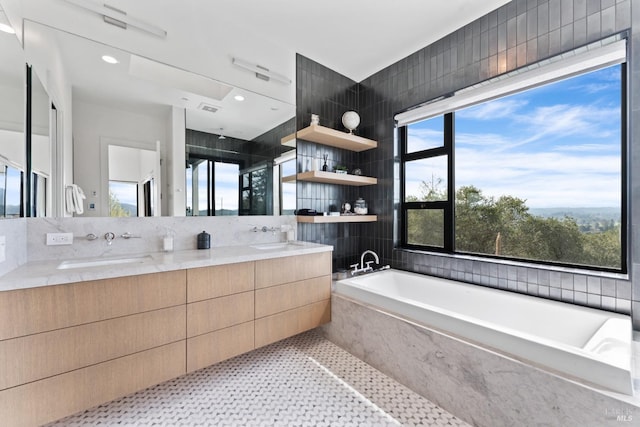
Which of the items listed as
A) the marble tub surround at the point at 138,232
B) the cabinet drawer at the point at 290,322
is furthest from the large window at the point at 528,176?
the marble tub surround at the point at 138,232

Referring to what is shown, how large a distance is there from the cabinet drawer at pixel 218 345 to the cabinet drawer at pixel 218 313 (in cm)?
4

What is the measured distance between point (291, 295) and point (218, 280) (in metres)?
0.62

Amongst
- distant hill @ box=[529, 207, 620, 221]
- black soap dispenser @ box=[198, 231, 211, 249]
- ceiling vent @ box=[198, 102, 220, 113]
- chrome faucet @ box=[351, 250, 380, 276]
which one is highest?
ceiling vent @ box=[198, 102, 220, 113]

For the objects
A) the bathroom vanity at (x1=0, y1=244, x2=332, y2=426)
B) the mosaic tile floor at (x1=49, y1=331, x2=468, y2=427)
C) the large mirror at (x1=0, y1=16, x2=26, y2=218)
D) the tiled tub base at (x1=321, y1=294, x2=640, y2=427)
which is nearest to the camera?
the tiled tub base at (x1=321, y1=294, x2=640, y2=427)

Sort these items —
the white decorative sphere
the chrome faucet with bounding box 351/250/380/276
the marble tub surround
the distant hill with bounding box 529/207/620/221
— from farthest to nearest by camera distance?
the white decorative sphere, the chrome faucet with bounding box 351/250/380/276, the distant hill with bounding box 529/207/620/221, the marble tub surround

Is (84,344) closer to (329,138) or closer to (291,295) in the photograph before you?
(291,295)

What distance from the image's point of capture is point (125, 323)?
4.74ft

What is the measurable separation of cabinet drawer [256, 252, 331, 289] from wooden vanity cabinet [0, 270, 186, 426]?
21.5 inches

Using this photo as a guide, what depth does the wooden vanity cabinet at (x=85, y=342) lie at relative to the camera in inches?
46.9

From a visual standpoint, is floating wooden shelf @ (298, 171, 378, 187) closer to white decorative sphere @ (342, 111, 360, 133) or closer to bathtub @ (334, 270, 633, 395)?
white decorative sphere @ (342, 111, 360, 133)

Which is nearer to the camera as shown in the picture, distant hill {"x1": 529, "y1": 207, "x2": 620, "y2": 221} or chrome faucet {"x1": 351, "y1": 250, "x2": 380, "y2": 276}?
distant hill {"x1": 529, "y1": 207, "x2": 620, "y2": 221}

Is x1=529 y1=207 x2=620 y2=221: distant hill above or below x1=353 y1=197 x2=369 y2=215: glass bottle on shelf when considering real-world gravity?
below

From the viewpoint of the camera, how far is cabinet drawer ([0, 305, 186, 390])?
46.7 inches

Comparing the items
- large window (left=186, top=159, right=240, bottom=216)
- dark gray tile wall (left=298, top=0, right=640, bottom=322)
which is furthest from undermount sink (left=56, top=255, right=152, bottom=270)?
dark gray tile wall (left=298, top=0, right=640, bottom=322)
